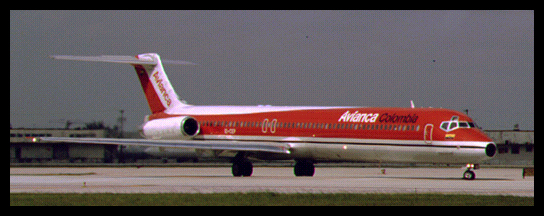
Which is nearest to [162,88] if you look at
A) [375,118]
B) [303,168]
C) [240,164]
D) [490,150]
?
[240,164]

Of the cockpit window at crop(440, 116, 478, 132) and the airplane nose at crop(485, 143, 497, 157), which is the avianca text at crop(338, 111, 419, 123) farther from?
the airplane nose at crop(485, 143, 497, 157)

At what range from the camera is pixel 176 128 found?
48438mm

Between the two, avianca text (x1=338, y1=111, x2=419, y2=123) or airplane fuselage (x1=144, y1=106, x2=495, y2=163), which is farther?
avianca text (x1=338, y1=111, x2=419, y2=123)

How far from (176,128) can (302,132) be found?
25.7 feet

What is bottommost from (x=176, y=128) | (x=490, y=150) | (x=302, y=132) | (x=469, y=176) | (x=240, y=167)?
(x=469, y=176)

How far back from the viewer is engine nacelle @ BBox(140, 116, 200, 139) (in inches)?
1908

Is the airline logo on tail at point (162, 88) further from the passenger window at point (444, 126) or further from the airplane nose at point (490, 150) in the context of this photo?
the airplane nose at point (490, 150)

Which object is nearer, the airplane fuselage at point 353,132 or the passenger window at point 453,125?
the airplane fuselage at point 353,132

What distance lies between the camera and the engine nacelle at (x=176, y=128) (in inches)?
1908

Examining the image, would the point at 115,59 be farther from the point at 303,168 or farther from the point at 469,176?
the point at 469,176

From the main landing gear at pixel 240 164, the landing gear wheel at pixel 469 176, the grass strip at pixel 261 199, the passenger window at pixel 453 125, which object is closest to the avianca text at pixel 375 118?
the passenger window at pixel 453 125

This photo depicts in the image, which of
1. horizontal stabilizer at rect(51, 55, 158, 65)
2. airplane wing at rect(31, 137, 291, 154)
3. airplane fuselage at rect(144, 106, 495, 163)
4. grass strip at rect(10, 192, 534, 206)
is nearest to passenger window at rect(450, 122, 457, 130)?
airplane fuselage at rect(144, 106, 495, 163)

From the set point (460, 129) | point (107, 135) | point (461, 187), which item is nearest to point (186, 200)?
point (461, 187)
